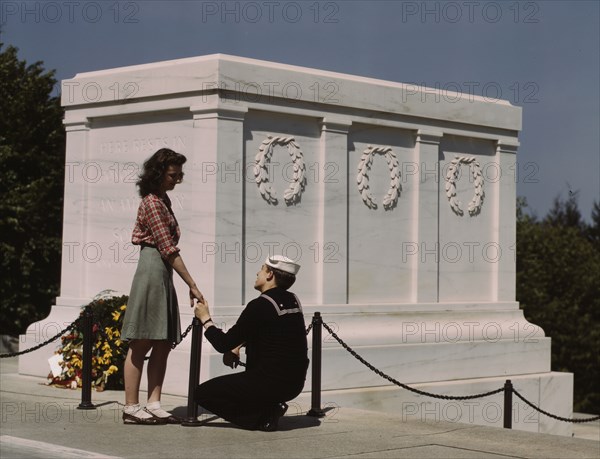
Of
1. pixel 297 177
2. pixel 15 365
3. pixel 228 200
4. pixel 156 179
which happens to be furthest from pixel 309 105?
pixel 15 365

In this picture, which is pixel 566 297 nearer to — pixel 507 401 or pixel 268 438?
pixel 507 401

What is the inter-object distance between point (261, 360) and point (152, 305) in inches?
38.9

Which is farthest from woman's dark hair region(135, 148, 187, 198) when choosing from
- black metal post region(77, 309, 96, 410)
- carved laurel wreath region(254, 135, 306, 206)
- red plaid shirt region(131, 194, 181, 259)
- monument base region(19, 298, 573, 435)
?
carved laurel wreath region(254, 135, 306, 206)

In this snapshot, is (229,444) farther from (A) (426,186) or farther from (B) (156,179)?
(A) (426,186)

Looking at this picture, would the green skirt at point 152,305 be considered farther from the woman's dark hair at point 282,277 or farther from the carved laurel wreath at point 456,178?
the carved laurel wreath at point 456,178

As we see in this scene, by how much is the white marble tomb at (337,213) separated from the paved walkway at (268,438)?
1843 mm

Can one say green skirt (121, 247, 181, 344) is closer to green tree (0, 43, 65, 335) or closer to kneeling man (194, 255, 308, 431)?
kneeling man (194, 255, 308, 431)

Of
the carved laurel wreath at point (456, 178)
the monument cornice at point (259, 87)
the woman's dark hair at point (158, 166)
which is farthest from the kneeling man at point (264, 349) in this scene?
the carved laurel wreath at point (456, 178)

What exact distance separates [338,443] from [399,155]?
Result: 6.31 meters

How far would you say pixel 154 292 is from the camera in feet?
32.8

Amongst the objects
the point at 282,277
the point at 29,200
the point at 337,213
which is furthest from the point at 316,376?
the point at 29,200

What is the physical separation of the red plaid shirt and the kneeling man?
61 cm

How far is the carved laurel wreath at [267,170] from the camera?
533 inches

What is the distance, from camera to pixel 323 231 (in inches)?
559
